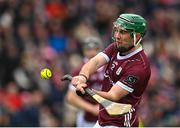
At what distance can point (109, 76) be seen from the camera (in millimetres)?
8406

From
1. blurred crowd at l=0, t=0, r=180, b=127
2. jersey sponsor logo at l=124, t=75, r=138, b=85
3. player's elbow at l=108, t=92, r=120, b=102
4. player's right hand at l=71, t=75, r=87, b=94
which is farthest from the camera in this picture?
blurred crowd at l=0, t=0, r=180, b=127

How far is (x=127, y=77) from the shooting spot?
8.12m

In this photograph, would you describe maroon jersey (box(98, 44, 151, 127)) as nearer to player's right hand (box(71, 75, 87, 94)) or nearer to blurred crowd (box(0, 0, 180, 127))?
player's right hand (box(71, 75, 87, 94))

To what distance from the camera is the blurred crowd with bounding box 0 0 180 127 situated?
1481cm

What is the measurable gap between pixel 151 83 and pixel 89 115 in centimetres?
506

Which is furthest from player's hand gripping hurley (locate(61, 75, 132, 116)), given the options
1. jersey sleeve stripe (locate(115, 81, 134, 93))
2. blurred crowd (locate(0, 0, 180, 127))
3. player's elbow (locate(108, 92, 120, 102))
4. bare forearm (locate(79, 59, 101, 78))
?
blurred crowd (locate(0, 0, 180, 127))

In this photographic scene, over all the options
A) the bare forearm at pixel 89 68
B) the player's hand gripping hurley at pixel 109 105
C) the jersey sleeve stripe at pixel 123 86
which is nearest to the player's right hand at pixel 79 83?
the player's hand gripping hurley at pixel 109 105

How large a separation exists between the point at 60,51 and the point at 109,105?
8442 millimetres

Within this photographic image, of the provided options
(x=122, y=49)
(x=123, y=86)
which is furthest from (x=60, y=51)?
(x=123, y=86)

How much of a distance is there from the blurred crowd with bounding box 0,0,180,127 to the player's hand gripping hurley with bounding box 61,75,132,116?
6.15m

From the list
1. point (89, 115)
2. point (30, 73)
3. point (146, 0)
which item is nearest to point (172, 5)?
point (146, 0)

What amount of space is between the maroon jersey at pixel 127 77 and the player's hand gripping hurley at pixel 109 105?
0.25 ft

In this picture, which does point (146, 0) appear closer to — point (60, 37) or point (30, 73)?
point (60, 37)

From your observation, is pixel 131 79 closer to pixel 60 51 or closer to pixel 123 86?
pixel 123 86
